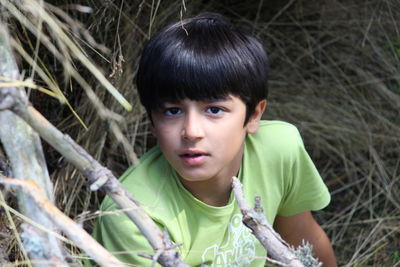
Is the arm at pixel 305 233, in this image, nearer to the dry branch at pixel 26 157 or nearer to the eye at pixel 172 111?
the eye at pixel 172 111

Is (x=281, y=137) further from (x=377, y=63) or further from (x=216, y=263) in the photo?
(x=377, y=63)

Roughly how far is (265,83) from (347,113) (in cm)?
80

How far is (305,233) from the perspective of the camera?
188cm

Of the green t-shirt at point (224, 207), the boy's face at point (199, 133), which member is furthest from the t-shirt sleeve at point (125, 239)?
the boy's face at point (199, 133)

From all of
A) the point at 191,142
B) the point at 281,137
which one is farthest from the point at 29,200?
the point at 281,137

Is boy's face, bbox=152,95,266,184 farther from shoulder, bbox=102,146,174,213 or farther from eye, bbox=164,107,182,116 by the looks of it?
shoulder, bbox=102,146,174,213

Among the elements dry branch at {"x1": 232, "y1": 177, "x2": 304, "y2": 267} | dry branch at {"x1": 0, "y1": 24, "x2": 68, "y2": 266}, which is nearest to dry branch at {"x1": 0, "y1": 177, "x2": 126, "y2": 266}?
dry branch at {"x1": 0, "y1": 24, "x2": 68, "y2": 266}

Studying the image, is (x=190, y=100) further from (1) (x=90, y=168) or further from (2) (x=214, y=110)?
(1) (x=90, y=168)

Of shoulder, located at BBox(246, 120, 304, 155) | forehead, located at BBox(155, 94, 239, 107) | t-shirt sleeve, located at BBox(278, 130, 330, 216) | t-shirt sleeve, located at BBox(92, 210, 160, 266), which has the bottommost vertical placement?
t-shirt sleeve, located at BBox(92, 210, 160, 266)

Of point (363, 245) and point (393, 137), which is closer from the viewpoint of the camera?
point (363, 245)

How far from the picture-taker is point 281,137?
169 centimetres

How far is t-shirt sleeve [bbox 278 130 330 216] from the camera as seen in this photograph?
170 cm

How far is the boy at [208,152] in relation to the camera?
1.42 meters

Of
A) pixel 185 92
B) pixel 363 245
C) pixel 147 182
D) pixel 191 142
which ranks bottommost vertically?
pixel 363 245
